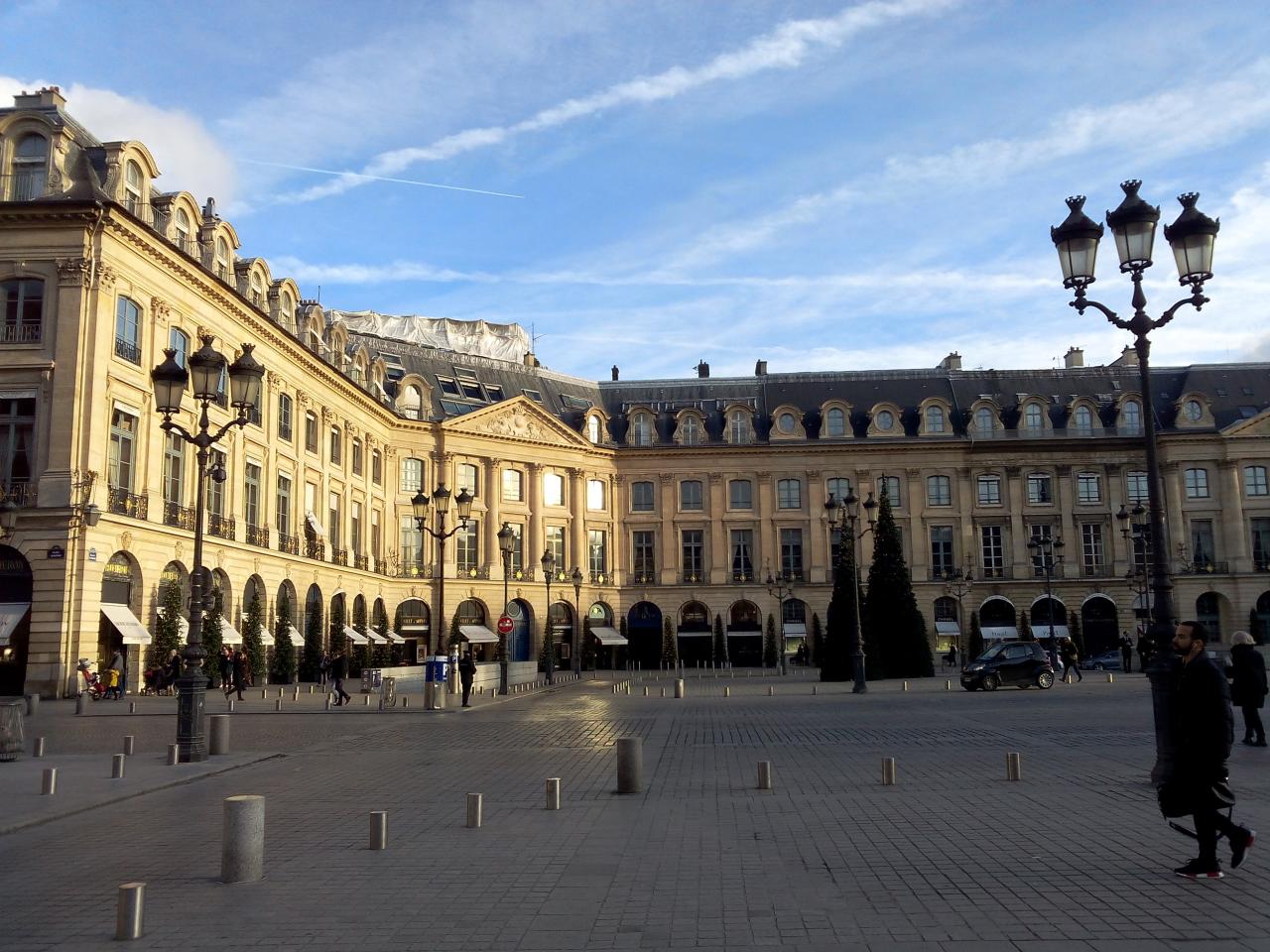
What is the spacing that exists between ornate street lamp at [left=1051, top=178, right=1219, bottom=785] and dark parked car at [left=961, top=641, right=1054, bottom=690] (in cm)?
2329

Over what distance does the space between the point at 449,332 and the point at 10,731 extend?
2742 inches

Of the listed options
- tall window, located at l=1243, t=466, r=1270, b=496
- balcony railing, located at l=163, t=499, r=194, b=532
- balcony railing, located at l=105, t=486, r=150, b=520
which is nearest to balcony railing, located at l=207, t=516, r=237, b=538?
balcony railing, located at l=163, t=499, r=194, b=532

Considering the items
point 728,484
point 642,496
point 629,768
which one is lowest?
point 629,768

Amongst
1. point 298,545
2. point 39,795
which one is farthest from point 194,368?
point 298,545

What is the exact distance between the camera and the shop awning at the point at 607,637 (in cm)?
6975

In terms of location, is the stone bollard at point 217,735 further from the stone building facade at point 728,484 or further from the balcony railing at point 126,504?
the stone building facade at point 728,484

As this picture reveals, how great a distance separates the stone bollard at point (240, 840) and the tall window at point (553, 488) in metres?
61.5

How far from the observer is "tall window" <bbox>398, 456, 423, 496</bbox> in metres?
66.6

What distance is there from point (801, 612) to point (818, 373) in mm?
16751

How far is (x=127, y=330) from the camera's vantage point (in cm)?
3712

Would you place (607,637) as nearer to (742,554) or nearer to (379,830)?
(742,554)

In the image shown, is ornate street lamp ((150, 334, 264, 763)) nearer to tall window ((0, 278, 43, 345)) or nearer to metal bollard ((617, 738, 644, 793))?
metal bollard ((617, 738, 644, 793))

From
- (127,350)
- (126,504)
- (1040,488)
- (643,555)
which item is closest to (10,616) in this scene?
(126,504)

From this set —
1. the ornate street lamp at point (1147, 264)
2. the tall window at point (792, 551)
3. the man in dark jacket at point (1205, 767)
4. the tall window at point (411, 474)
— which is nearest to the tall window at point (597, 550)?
the tall window at point (792, 551)
